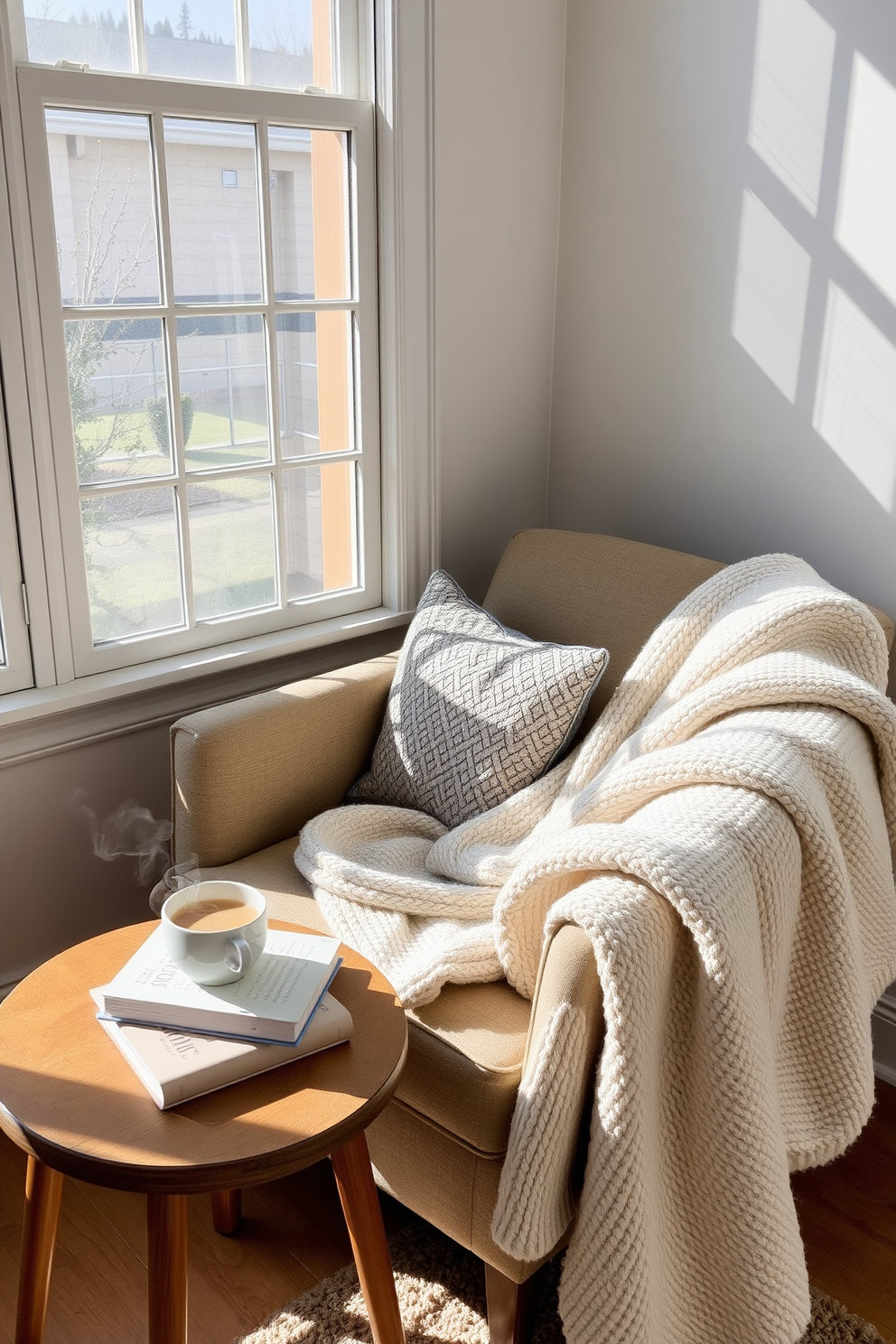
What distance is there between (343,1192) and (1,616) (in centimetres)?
107

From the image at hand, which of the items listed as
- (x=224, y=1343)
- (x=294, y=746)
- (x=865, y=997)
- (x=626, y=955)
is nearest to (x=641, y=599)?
(x=294, y=746)

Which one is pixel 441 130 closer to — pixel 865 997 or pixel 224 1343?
pixel 865 997

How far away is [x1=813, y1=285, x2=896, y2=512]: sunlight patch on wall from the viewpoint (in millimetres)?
1837

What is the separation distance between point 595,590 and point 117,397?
875 mm

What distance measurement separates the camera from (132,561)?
1937mm

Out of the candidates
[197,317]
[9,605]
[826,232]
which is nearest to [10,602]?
[9,605]

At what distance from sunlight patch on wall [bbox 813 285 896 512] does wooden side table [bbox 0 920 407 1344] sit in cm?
122

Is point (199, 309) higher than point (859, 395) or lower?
higher

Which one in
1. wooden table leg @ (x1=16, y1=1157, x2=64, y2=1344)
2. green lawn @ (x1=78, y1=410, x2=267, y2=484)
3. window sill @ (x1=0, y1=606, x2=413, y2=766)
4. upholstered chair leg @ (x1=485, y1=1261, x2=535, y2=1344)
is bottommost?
upholstered chair leg @ (x1=485, y1=1261, x2=535, y2=1344)

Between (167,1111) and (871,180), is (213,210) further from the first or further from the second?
(167,1111)

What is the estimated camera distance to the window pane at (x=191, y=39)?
1.75 meters

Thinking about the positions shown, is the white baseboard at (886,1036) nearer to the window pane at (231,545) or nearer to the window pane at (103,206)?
the window pane at (231,545)

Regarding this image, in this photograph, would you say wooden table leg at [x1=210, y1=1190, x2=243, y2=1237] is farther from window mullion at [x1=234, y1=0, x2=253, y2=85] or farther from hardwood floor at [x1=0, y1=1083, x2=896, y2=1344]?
window mullion at [x1=234, y1=0, x2=253, y2=85]

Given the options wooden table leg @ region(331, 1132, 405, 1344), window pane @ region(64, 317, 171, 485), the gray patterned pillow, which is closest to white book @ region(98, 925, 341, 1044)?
wooden table leg @ region(331, 1132, 405, 1344)
